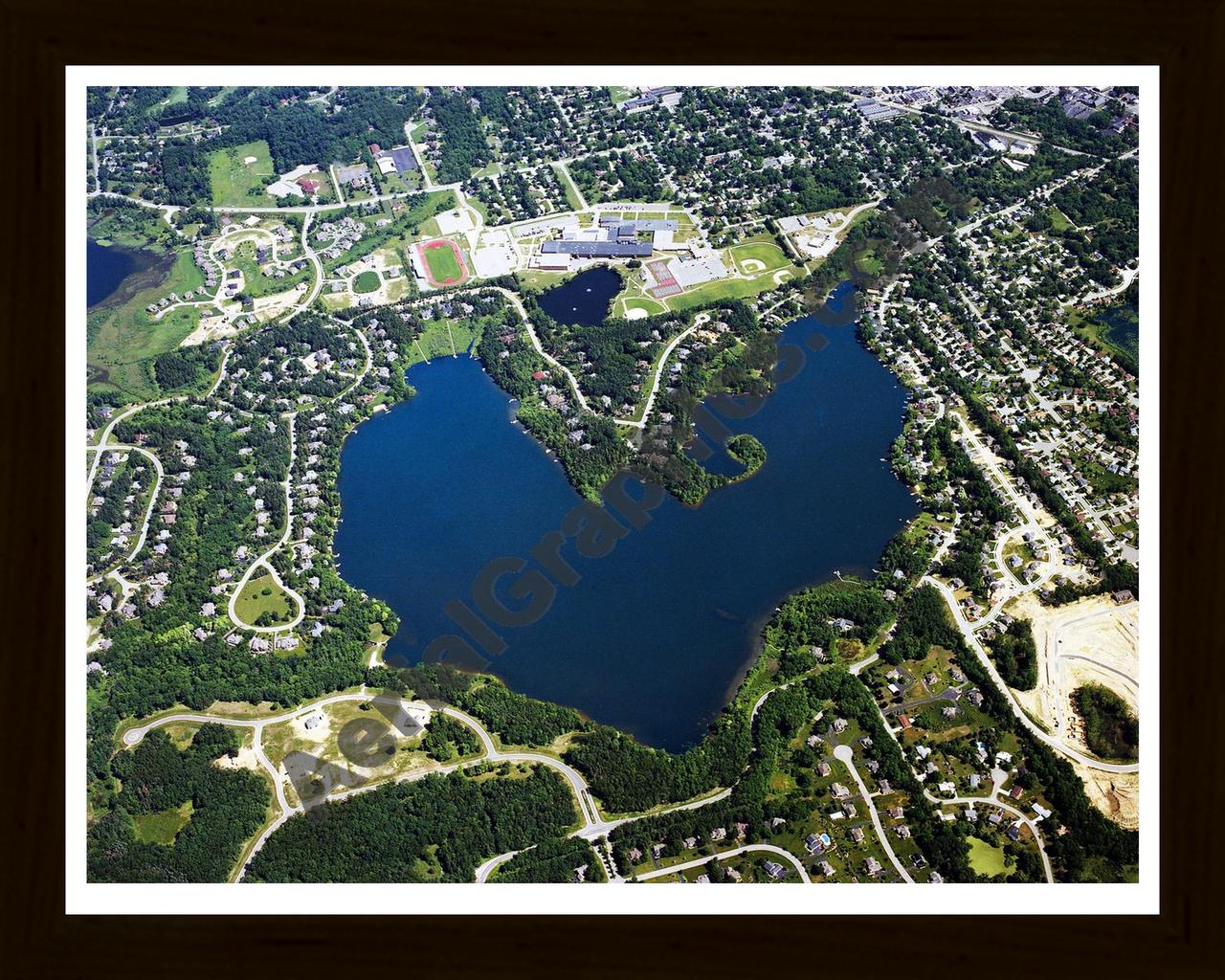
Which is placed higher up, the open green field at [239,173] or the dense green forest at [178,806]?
the open green field at [239,173]

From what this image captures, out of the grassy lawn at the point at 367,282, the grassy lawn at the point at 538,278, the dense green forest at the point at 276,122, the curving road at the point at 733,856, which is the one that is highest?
the dense green forest at the point at 276,122

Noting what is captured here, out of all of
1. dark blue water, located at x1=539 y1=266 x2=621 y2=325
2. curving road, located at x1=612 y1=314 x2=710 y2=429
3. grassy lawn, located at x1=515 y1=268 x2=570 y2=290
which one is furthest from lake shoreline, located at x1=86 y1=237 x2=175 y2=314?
curving road, located at x1=612 y1=314 x2=710 y2=429

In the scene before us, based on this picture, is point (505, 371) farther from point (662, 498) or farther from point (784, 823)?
point (784, 823)

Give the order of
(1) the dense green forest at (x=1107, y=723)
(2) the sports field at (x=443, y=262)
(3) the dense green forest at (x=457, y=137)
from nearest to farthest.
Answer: (1) the dense green forest at (x=1107, y=723) → (2) the sports field at (x=443, y=262) → (3) the dense green forest at (x=457, y=137)

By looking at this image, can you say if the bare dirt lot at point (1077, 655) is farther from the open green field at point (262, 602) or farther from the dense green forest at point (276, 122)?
the dense green forest at point (276, 122)

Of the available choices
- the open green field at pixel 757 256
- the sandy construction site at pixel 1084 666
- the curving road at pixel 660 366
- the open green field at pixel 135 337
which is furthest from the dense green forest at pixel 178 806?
the open green field at pixel 757 256

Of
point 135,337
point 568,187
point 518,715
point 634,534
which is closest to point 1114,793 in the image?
point 634,534
